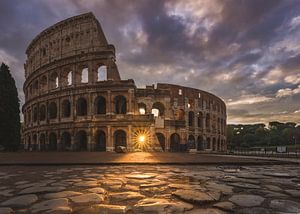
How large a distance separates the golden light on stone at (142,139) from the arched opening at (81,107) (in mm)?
7416

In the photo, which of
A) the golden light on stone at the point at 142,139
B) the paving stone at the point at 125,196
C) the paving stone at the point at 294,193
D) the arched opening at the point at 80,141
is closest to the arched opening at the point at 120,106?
the golden light on stone at the point at 142,139

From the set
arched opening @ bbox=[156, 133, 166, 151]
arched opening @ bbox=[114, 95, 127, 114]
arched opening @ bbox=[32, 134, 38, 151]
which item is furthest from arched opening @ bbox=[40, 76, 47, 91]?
arched opening @ bbox=[156, 133, 166, 151]

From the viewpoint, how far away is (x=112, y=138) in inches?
1049

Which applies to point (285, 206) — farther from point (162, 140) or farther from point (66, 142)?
point (66, 142)

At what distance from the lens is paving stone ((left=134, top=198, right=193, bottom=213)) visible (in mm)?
2742

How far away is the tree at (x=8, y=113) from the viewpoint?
25806mm

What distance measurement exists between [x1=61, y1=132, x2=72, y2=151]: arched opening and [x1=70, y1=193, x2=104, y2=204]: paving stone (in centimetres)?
2627

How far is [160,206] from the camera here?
9.56 ft

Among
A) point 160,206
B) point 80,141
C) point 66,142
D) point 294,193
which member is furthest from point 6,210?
point 66,142

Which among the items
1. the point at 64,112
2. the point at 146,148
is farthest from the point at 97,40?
the point at 146,148

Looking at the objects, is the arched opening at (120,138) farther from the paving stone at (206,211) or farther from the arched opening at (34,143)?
the paving stone at (206,211)

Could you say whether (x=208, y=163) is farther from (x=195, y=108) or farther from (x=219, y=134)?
(x=219, y=134)

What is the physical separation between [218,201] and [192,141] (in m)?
31.9

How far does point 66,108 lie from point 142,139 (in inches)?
411
